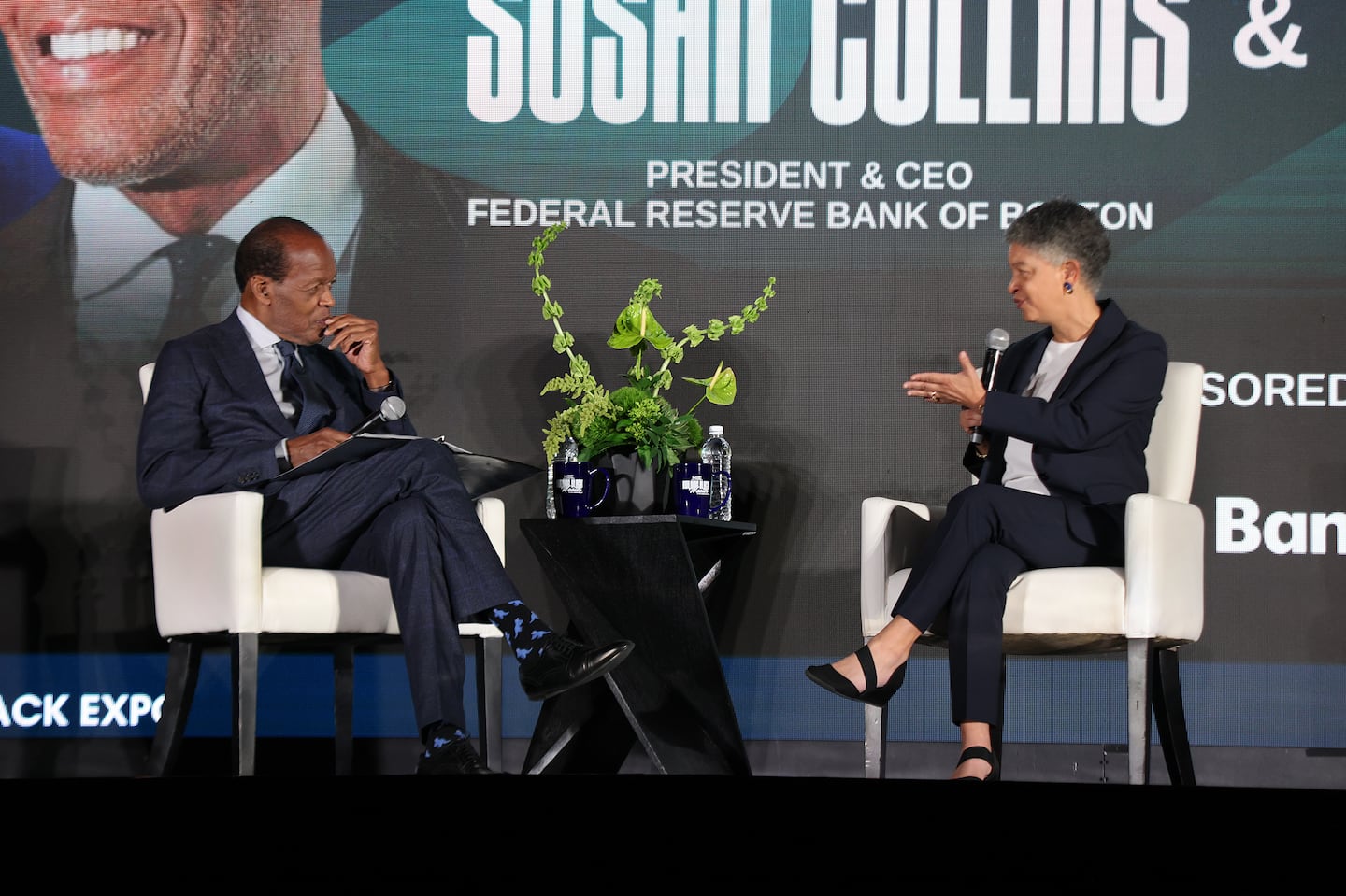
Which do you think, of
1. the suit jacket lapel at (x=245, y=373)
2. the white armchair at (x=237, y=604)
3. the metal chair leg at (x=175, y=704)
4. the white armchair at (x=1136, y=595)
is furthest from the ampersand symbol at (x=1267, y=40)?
the metal chair leg at (x=175, y=704)

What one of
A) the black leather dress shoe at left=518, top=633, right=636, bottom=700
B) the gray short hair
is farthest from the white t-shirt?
the black leather dress shoe at left=518, top=633, right=636, bottom=700

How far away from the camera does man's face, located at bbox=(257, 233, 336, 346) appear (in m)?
3.54

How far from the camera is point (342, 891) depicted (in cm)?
149

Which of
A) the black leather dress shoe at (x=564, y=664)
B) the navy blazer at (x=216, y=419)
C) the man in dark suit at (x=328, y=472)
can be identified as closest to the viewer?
the black leather dress shoe at (x=564, y=664)

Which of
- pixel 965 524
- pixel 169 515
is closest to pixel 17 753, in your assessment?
pixel 169 515

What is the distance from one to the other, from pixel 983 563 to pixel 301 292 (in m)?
1.69

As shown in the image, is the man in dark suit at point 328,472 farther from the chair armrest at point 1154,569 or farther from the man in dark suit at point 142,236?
the chair armrest at point 1154,569

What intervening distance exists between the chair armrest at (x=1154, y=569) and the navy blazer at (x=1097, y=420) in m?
0.11

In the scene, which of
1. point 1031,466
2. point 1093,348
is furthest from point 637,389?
point 1093,348

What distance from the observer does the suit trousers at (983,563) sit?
298cm

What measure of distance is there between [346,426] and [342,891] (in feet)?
6.98

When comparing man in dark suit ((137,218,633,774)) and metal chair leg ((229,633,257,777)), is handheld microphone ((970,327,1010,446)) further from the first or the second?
metal chair leg ((229,633,257,777))

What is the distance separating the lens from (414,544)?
3049 mm

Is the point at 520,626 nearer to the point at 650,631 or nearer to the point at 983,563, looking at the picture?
the point at 650,631
